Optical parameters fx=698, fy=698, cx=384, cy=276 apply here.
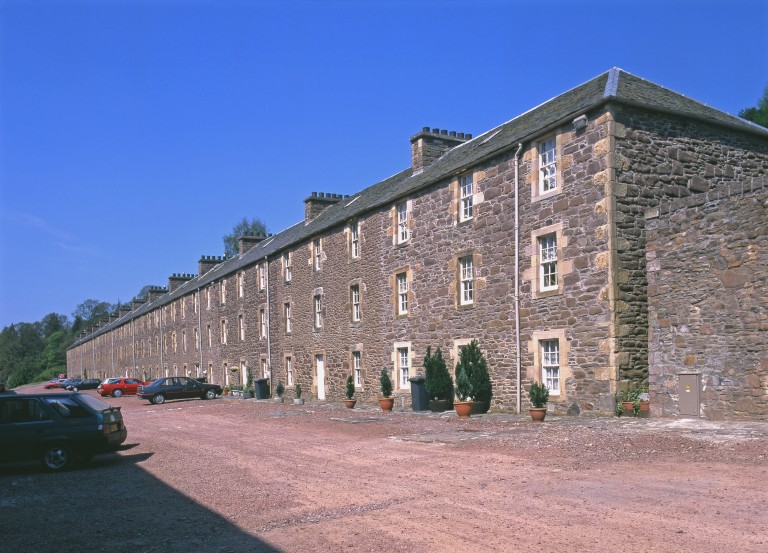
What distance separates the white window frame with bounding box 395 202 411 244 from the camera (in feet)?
83.7

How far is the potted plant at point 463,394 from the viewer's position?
18.9 meters

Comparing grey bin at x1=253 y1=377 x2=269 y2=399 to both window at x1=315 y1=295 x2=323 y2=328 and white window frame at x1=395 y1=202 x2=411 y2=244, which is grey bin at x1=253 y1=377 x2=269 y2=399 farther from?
white window frame at x1=395 y1=202 x2=411 y2=244

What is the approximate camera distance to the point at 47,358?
13612cm

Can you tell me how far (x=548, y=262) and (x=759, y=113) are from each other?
2622 centimetres

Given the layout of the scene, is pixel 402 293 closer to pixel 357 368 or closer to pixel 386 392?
pixel 386 392

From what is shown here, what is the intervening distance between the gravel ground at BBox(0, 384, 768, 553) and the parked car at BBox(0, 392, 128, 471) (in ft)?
1.20

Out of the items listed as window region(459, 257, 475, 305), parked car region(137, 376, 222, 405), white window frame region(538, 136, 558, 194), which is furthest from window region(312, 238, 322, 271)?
white window frame region(538, 136, 558, 194)

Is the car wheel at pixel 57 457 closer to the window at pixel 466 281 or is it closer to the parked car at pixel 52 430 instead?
the parked car at pixel 52 430

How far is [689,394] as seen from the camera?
15398mm

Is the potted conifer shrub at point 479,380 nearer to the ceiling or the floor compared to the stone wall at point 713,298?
nearer to the floor

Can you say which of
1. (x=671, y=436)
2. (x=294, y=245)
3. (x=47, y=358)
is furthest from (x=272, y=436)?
(x=47, y=358)

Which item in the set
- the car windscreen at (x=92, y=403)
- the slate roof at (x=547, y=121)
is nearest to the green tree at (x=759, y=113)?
the slate roof at (x=547, y=121)

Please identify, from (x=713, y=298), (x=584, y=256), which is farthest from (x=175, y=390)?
(x=713, y=298)

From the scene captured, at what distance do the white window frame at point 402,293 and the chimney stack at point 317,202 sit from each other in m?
13.9
